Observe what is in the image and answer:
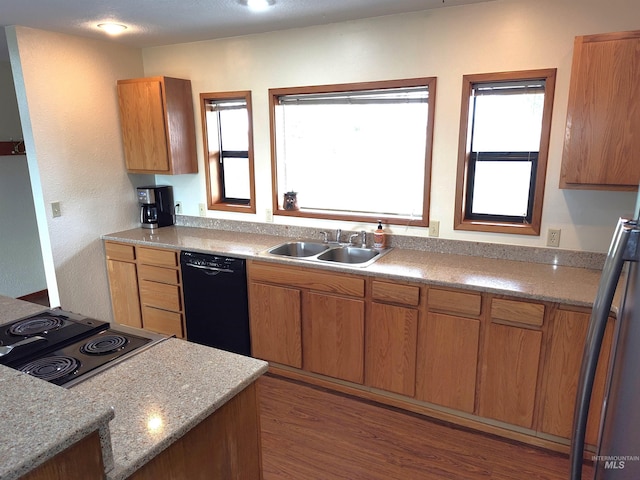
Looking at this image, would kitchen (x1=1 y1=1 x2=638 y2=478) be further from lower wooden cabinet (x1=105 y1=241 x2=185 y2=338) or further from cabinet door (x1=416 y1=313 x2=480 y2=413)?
cabinet door (x1=416 y1=313 x2=480 y2=413)

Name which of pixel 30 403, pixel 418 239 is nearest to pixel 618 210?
pixel 418 239

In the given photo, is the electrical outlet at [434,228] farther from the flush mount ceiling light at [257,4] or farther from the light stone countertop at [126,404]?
the light stone countertop at [126,404]

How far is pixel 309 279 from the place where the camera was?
Answer: 2695mm

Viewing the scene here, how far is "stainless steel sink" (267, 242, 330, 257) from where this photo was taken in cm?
314

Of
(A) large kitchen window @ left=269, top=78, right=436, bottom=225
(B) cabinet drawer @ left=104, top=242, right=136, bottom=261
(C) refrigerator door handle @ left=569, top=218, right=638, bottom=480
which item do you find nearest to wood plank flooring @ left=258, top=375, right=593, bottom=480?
(A) large kitchen window @ left=269, top=78, right=436, bottom=225

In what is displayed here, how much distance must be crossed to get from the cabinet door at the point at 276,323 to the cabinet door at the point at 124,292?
120 centimetres

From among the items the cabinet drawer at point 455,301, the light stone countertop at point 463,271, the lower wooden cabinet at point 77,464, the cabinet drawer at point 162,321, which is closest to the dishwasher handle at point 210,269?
the light stone countertop at point 463,271

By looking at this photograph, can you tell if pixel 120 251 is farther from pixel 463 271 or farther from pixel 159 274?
pixel 463 271

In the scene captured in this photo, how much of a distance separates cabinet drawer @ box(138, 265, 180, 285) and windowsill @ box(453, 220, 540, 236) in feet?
6.89

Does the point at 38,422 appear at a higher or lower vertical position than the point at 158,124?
lower

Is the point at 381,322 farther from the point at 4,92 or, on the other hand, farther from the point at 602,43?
the point at 4,92

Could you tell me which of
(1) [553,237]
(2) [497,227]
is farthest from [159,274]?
(1) [553,237]

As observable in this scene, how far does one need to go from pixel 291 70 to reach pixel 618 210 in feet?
7.49

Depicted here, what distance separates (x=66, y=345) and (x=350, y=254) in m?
1.92
